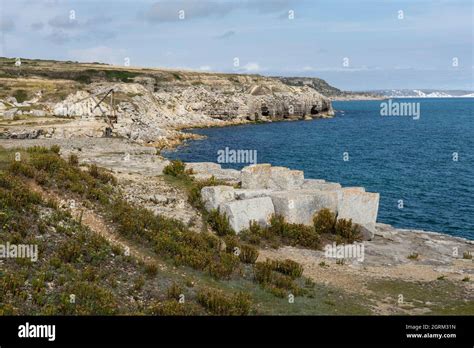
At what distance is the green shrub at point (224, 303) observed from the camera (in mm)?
14223

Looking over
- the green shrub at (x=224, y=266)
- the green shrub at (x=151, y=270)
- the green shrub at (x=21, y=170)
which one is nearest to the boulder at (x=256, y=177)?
the green shrub at (x=224, y=266)

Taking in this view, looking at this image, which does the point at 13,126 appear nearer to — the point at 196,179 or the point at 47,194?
the point at 196,179

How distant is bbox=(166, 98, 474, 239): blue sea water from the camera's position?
39156mm

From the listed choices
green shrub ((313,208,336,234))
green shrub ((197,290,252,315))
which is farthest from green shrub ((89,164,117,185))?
green shrub ((197,290,252,315))

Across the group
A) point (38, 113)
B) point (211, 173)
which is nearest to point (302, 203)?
point (211, 173)

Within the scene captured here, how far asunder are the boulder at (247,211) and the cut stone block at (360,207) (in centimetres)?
385

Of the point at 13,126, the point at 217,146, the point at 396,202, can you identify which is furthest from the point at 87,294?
the point at 217,146

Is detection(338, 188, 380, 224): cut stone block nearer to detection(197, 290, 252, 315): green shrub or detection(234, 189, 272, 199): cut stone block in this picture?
detection(234, 189, 272, 199): cut stone block

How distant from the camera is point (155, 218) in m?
21.8

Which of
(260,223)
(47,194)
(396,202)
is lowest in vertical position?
(396,202)

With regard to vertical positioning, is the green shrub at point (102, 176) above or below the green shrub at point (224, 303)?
above

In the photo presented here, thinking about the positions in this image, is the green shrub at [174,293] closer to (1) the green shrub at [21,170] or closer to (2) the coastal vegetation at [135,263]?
(2) the coastal vegetation at [135,263]
